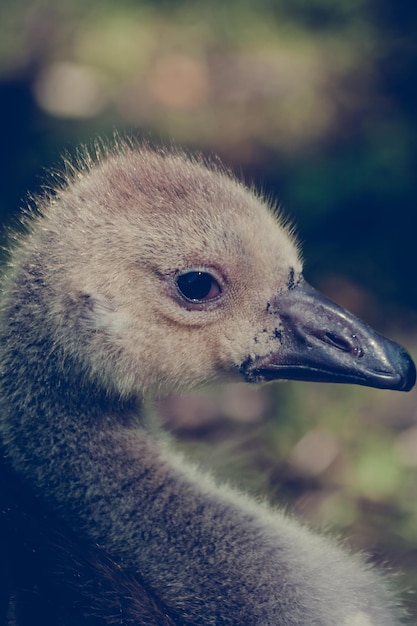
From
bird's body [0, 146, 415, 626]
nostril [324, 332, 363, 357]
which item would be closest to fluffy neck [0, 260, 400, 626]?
bird's body [0, 146, 415, 626]

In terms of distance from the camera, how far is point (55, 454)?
268cm

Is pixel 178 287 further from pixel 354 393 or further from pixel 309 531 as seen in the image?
pixel 354 393

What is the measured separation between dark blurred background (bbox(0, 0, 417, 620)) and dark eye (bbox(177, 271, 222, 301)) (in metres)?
1.19

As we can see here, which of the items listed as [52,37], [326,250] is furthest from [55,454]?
[52,37]

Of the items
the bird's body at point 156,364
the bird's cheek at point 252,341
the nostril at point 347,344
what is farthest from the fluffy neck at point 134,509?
the nostril at point 347,344

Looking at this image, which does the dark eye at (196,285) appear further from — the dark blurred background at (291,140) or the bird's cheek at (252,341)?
the dark blurred background at (291,140)

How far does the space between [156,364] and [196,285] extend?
244 mm

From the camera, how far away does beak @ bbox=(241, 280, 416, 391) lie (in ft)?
8.79

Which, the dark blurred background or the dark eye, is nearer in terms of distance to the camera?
A: the dark eye

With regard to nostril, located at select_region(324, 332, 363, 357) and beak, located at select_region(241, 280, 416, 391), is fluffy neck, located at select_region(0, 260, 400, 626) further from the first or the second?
nostril, located at select_region(324, 332, 363, 357)

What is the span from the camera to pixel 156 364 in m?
2.70

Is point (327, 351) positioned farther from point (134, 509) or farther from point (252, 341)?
point (134, 509)

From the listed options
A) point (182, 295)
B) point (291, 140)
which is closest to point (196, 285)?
point (182, 295)

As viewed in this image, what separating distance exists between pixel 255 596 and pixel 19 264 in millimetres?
1093
